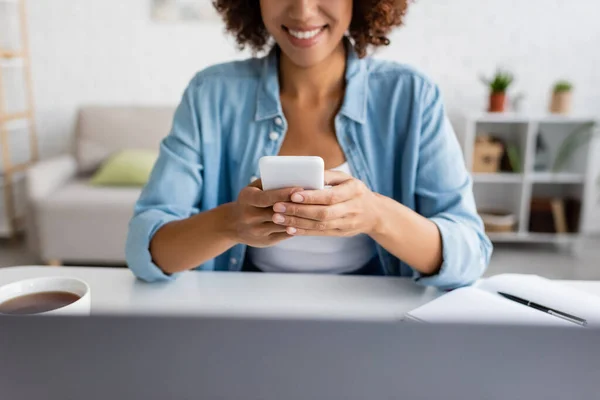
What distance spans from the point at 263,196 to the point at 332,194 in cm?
8

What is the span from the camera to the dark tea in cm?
55

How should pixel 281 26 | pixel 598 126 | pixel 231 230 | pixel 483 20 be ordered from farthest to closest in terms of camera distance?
pixel 483 20 → pixel 598 126 → pixel 281 26 → pixel 231 230

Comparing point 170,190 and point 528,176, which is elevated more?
point 170,190

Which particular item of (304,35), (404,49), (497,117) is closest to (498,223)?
(497,117)

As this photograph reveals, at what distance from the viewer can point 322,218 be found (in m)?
0.65

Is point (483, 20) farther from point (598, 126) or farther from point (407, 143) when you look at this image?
point (407, 143)

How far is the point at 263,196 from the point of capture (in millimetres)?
645

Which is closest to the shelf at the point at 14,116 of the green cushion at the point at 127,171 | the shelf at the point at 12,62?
the shelf at the point at 12,62

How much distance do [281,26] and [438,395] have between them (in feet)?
2.62

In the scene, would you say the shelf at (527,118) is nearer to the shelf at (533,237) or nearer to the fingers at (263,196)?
the shelf at (533,237)

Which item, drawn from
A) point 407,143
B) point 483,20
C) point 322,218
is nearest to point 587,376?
point 322,218

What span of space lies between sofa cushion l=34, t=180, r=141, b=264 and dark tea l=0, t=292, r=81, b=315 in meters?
1.87

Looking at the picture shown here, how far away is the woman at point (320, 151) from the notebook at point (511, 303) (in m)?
0.06

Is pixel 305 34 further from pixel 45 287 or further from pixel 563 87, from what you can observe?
pixel 563 87
